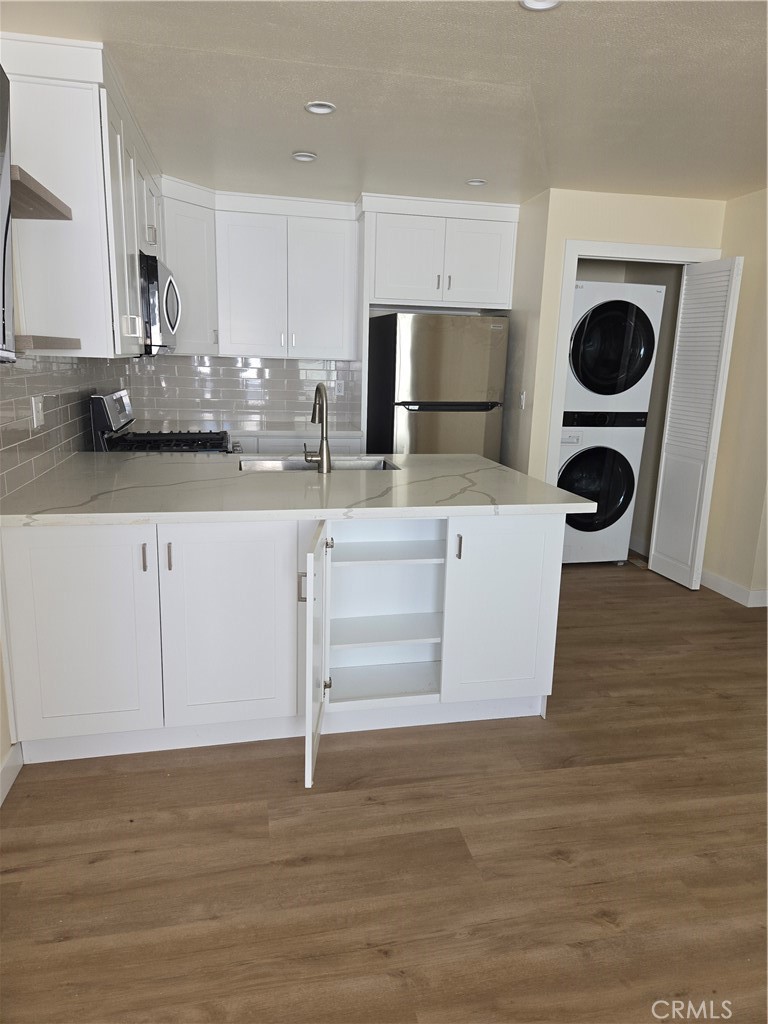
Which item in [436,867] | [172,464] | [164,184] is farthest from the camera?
[164,184]

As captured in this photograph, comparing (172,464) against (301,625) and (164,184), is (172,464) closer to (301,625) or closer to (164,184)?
(301,625)

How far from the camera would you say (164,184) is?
3.87m

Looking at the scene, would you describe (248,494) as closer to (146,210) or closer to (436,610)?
(436,610)

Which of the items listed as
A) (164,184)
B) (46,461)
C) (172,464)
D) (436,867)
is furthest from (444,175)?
(436,867)

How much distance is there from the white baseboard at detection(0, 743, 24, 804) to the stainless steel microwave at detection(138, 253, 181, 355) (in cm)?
183

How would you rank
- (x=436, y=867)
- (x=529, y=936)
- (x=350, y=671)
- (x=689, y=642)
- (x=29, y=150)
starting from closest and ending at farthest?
(x=529, y=936), (x=436, y=867), (x=29, y=150), (x=350, y=671), (x=689, y=642)

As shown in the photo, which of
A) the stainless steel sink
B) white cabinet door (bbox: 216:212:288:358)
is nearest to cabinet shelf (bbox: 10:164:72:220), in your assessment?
the stainless steel sink

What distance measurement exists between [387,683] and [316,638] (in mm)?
525

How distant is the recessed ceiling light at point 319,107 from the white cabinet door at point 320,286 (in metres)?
1.63

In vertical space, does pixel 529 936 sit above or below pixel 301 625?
below

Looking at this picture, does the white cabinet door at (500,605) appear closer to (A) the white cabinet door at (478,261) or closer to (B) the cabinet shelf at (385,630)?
(B) the cabinet shelf at (385,630)

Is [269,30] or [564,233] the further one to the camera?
[564,233]

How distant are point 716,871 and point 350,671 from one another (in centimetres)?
136

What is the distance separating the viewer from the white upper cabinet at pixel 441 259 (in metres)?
4.28
